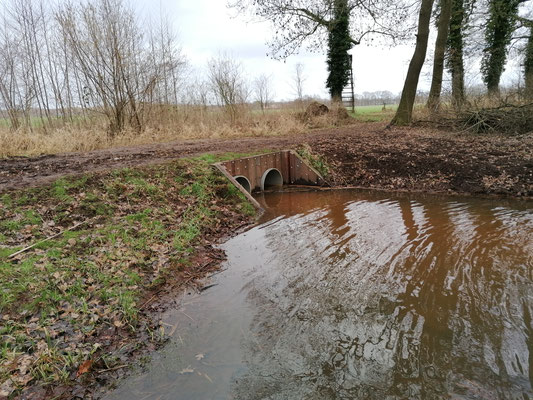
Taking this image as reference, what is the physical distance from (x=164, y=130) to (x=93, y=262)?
12.0 metres

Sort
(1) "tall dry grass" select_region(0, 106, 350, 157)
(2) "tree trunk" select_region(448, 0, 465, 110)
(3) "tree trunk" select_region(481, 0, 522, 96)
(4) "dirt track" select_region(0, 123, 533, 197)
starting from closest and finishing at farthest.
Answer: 1. (4) "dirt track" select_region(0, 123, 533, 197)
2. (1) "tall dry grass" select_region(0, 106, 350, 157)
3. (2) "tree trunk" select_region(448, 0, 465, 110)
4. (3) "tree trunk" select_region(481, 0, 522, 96)

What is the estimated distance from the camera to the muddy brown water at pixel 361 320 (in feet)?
8.57

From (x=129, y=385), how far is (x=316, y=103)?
780 inches

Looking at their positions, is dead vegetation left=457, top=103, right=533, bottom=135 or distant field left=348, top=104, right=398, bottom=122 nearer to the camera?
dead vegetation left=457, top=103, right=533, bottom=135

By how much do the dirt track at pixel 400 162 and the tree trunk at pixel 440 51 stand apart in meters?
4.12

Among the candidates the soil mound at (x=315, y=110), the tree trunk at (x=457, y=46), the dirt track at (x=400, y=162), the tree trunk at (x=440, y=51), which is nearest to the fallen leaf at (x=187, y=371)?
the dirt track at (x=400, y=162)

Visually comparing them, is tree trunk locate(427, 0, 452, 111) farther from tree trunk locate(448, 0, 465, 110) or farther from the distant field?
the distant field

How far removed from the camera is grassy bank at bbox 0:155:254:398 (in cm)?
286

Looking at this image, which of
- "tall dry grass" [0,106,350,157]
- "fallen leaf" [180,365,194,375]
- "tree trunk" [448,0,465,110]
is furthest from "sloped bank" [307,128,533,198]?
"fallen leaf" [180,365,194,375]

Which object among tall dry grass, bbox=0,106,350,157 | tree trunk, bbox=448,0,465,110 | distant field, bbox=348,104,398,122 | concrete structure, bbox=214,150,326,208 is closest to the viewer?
concrete structure, bbox=214,150,326,208

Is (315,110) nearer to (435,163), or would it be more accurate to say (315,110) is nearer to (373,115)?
(373,115)

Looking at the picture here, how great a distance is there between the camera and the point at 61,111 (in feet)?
51.5

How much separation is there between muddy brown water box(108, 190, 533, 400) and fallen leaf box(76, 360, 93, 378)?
36cm

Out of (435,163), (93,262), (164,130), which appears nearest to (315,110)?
(164,130)
